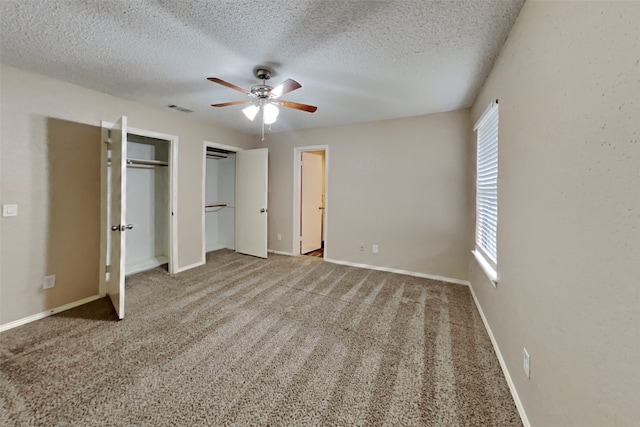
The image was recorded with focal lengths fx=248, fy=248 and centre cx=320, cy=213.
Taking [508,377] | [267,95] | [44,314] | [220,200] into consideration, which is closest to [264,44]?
[267,95]

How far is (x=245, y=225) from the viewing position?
4.84 metres

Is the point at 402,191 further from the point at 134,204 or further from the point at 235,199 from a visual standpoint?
the point at 134,204

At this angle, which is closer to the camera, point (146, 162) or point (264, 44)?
point (264, 44)

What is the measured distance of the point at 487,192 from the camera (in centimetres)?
252

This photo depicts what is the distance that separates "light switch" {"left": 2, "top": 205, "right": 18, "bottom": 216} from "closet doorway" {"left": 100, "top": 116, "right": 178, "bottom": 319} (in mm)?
680

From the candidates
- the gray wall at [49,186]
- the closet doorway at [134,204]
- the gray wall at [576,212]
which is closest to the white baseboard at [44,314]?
the gray wall at [49,186]

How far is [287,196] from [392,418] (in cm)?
390

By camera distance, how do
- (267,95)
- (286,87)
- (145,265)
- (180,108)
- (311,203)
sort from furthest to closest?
(311,203) < (145,265) < (180,108) < (267,95) < (286,87)

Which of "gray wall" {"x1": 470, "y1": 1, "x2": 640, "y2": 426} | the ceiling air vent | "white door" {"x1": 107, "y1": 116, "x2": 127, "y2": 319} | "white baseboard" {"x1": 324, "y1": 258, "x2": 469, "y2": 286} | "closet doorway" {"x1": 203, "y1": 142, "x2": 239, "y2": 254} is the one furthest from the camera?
"closet doorway" {"x1": 203, "y1": 142, "x2": 239, "y2": 254}

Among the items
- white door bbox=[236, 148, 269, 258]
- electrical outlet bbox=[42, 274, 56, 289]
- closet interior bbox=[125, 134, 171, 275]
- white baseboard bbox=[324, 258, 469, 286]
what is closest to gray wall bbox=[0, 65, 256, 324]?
electrical outlet bbox=[42, 274, 56, 289]

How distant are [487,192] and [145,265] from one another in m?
4.80

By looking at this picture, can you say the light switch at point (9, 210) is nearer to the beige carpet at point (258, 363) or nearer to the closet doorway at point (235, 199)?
the beige carpet at point (258, 363)

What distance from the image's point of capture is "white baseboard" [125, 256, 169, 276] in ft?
12.2

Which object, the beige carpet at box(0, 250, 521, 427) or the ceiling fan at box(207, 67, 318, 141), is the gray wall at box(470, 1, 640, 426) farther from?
the ceiling fan at box(207, 67, 318, 141)
